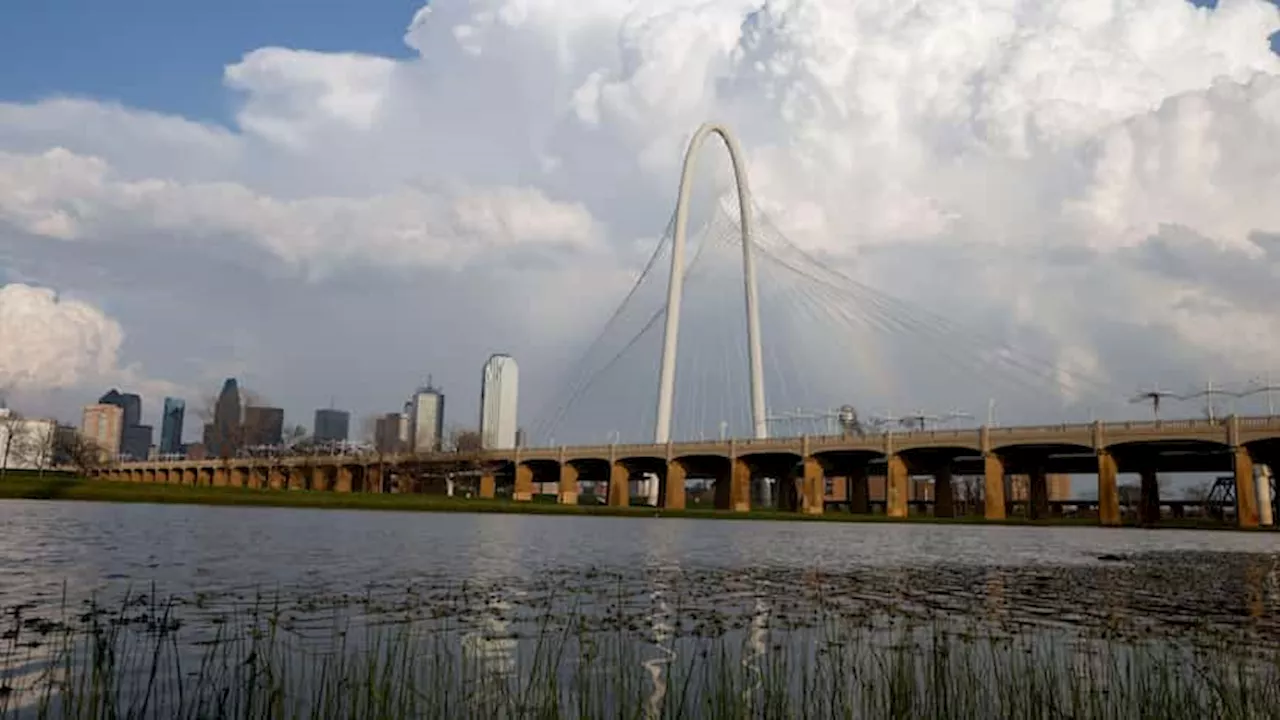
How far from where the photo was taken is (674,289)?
123188 mm

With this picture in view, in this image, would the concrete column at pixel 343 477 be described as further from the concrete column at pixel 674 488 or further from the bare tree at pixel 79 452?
the concrete column at pixel 674 488

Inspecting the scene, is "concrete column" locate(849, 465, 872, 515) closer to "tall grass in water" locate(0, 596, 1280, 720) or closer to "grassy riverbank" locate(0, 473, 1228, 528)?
"grassy riverbank" locate(0, 473, 1228, 528)

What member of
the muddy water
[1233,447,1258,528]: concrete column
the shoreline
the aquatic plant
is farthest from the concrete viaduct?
the aquatic plant

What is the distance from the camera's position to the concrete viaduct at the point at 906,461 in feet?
308

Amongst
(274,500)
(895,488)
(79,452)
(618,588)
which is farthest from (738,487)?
(79,452)

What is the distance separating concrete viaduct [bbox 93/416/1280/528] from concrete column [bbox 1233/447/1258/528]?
0.09m

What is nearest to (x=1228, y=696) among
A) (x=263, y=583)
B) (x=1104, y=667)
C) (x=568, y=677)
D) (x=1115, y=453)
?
(x=1104, y=667)

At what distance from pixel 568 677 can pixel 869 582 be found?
53.5 feet

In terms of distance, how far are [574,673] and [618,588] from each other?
1074cm

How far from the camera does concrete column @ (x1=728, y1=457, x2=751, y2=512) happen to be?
427 feet

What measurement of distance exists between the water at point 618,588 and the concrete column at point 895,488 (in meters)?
73.0

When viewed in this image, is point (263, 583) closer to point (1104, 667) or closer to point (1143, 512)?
point (1104, 667)

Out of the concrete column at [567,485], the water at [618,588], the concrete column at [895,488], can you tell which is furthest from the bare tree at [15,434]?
the water at [618,588]

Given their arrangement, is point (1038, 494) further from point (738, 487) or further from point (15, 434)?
point (15, 434)
